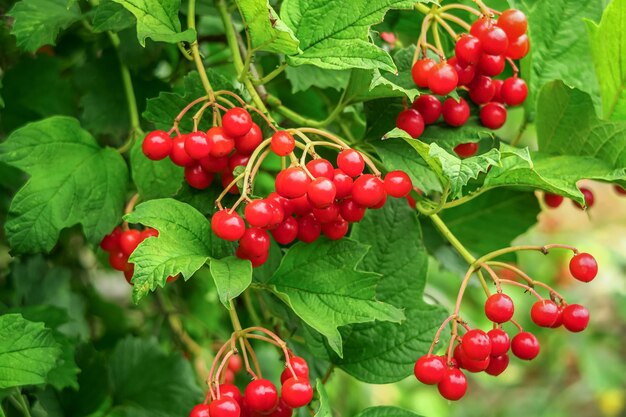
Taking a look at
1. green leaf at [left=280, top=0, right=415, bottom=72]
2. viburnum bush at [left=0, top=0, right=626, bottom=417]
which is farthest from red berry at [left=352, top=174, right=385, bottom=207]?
green leaf at [left=280, top=0, right=415, bottom=72]

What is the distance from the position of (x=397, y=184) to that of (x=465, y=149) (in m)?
0.15

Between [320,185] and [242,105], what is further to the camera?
[242,105]

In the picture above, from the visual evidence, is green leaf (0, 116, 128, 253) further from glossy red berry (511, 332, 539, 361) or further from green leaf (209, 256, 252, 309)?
glossy red berry (511, 332, 539, 361)

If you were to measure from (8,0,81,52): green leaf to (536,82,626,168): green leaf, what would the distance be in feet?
2.04

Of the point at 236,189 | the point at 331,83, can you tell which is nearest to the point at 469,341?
the point at 236,189

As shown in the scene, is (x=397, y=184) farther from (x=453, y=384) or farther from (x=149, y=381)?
(x=149, y=381)

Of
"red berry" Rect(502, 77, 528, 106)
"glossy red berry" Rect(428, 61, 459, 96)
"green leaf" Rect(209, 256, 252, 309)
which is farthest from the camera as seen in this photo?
"red berry" Rect(502, 77, 528, 106)

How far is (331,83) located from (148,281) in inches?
17.7

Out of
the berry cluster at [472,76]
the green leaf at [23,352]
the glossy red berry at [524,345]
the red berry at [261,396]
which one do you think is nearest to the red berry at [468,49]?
the berry cluster at [472,76]

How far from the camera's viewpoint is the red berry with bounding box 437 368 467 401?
81 centimetres

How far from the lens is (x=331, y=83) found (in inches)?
42.1

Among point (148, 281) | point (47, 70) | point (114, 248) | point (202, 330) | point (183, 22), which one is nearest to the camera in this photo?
point (148, 281)

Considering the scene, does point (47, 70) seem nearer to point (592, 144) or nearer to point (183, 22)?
point (183, 22)

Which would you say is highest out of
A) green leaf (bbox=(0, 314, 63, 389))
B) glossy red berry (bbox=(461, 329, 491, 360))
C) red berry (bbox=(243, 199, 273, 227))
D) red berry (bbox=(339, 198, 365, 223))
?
red berry (bbox=(243, 199, 273, 227))
